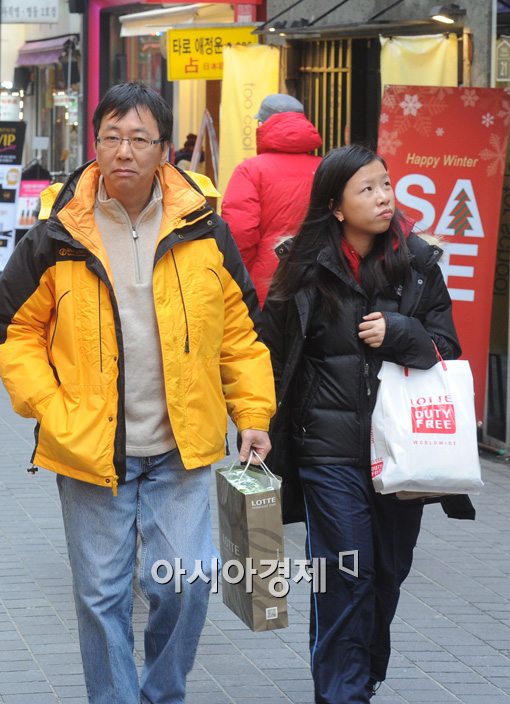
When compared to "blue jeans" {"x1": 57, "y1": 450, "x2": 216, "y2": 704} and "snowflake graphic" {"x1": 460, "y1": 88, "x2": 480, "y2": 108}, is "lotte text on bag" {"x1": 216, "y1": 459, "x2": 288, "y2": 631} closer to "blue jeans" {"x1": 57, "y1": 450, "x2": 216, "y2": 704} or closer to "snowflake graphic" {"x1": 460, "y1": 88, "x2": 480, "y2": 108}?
"blue jeans" {"x1": 57, "y1": 450, "x2": 216, "y2": 704}

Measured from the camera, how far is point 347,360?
418 cm

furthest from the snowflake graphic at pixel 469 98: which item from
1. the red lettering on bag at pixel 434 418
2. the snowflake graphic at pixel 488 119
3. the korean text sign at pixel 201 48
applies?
the red lettering on bag at pixel 434 418

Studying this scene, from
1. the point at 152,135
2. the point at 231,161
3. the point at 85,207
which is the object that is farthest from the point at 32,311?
the point at 231,161

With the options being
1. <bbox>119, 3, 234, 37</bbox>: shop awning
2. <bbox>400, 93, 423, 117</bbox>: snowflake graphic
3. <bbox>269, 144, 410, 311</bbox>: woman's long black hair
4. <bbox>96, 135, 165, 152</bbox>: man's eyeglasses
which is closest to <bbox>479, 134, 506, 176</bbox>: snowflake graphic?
<bbox>400, 93, 423, 117</bbox>: snowflake graphic

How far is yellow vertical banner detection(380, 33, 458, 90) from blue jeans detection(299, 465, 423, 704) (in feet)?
20.7

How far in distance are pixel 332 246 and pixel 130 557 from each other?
1102 mm

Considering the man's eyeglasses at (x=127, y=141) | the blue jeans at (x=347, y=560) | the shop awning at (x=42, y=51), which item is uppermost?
the shop awning at (x=42, y=51)

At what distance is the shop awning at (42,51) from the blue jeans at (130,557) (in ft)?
57.1

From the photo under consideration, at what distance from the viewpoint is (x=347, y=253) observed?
4.27 meters

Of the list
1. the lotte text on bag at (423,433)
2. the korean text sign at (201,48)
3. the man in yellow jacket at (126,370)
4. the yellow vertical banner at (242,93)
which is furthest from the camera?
the korean text sign at (201,48)

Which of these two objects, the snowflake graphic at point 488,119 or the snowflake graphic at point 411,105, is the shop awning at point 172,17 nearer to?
the snowflake graphic at point 411,105

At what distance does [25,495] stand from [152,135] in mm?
4147

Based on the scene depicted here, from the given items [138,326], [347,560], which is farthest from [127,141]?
[347,560]

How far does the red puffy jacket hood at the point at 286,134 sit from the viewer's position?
7578 mm
